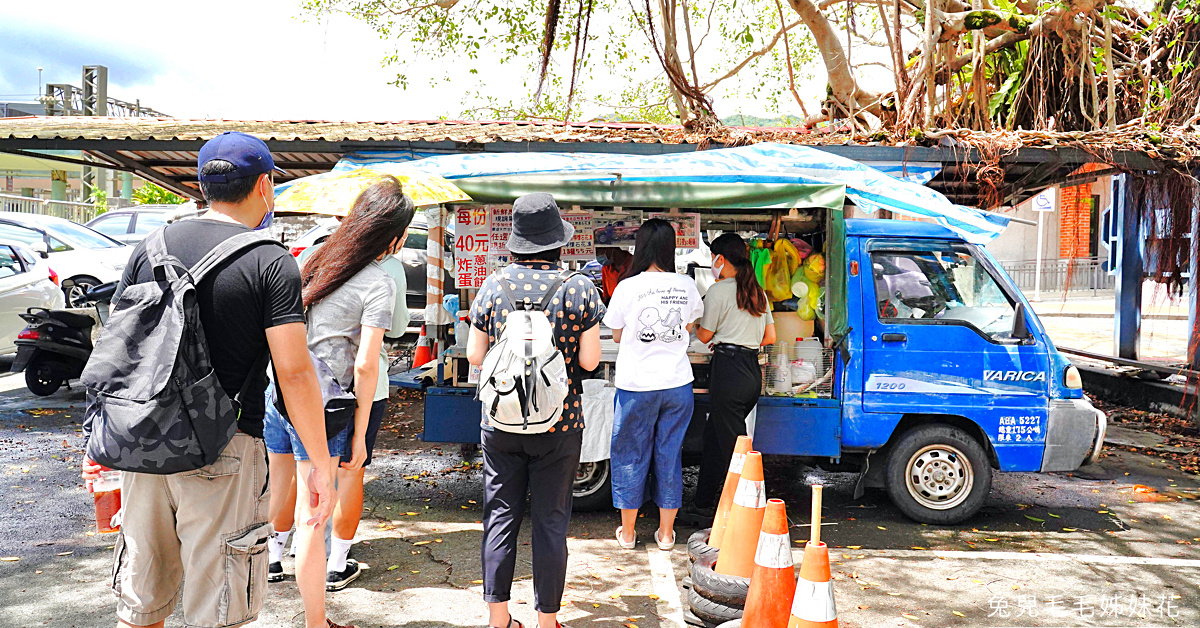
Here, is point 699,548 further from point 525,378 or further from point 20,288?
point 20,288

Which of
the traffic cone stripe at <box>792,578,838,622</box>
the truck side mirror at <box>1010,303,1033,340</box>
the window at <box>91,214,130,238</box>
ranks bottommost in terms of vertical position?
the traffic cone stripe at <box>792,578,838,622</box>

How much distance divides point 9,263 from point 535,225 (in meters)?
9.57

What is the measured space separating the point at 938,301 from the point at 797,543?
6.03ft

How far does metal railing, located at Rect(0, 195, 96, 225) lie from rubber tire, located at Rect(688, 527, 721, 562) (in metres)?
25.9

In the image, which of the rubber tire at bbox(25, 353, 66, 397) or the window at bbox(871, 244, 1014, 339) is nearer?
the window at bbox(871, 244, 1014, 339)

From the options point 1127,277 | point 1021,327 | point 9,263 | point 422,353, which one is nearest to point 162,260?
point 422,353

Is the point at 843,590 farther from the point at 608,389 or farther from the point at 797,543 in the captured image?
the point at 608,389

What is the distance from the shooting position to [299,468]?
150 inches

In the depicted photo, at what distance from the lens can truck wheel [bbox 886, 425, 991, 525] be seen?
5562 millimetres

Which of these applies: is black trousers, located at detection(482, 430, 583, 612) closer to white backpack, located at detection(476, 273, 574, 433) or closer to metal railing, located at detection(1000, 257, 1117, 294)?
white backpack, located at detection(476, 273, 574, 433)

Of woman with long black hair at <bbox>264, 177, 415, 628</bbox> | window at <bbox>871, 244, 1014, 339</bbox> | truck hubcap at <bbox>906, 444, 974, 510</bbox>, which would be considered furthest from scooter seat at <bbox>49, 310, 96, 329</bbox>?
truck hubcap at <bbox>906, 444, 974, 510</bbox>

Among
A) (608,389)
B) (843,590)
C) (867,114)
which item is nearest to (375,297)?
(608,389)

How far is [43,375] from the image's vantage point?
947 cm

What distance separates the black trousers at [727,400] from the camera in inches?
208
